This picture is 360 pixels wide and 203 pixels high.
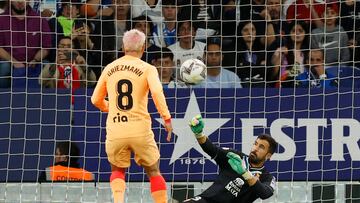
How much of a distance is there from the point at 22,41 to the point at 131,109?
3.91 metres

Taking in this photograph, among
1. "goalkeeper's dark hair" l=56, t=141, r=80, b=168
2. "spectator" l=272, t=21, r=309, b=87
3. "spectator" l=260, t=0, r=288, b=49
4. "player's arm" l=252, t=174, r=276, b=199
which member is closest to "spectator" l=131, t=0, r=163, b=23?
"spectator" l=260, t=0, r=288, b=49

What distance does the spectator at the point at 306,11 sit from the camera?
587 inches

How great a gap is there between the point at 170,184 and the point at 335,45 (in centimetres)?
273

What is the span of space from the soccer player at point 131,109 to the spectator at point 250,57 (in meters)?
3.59

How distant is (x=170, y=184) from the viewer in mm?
14086

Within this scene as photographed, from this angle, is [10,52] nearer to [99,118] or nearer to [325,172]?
[99,118]

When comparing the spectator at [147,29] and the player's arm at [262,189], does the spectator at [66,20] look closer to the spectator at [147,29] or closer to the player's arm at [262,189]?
the spectator at [147,29]

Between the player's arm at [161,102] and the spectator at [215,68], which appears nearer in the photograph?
the player's arm at [161,102]

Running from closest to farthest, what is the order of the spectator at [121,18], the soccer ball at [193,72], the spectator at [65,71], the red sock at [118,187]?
the red sock at [118,187] → the soccer ball at [193,72] → the spectator at [65,71] → the spectator at [121,18]

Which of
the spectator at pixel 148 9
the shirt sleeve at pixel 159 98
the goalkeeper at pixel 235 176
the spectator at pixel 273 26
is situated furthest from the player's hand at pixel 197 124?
the spectator at pixel 148 9

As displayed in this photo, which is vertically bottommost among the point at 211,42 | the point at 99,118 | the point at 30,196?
the point at 30,196

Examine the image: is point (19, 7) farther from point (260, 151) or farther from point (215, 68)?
point (260, 151)

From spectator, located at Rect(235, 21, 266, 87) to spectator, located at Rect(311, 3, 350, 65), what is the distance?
699mm

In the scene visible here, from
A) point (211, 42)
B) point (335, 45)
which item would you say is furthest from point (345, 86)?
point (211, 42)
